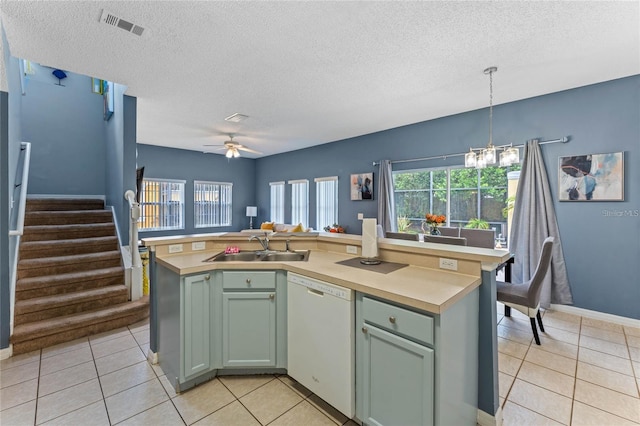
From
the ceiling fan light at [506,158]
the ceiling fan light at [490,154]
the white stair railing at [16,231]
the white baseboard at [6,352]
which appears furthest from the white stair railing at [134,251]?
the ceiling fan light at [506,158]

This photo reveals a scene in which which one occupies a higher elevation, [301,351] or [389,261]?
[389,261]

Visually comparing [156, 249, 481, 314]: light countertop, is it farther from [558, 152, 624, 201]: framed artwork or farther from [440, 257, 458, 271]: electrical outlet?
[558, 152, 624, 201]: framed artwork

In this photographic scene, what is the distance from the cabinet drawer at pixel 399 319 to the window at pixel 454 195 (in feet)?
12.2

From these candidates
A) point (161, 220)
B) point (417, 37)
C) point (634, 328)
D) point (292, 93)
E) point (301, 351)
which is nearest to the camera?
point (301, 351)

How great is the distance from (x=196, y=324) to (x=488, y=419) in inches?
78.0

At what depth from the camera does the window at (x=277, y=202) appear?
26.6 feet

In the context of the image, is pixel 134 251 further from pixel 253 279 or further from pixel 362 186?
pixel 362 186

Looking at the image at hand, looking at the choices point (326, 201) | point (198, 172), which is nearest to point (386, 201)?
point (326, 201)

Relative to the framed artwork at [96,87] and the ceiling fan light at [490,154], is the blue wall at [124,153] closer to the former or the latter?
the framed artwork at [96,87]

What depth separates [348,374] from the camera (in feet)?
5.55

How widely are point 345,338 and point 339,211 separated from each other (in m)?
4.99

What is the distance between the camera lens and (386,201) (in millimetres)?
5445

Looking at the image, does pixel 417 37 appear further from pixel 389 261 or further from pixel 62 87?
pixel 62 87

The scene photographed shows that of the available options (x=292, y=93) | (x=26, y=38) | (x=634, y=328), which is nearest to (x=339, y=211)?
(x=292, y=93)
